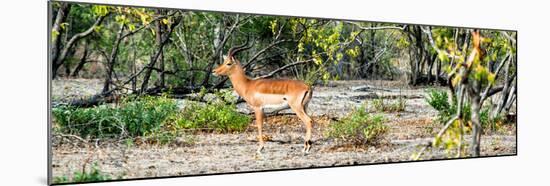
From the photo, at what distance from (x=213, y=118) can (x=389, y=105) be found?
187 centimetres

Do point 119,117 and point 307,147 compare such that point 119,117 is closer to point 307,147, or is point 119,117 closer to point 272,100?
point 272,100

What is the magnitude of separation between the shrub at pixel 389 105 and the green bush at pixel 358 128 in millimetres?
100

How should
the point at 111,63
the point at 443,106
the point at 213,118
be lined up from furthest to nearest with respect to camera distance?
the point at 443,106 < the point at 213,118 < the point at 111,63

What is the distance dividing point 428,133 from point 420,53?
0.84 meters

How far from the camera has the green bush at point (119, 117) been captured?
5527mm

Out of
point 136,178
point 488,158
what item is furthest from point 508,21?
point 136,178

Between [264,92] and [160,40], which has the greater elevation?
[160,40]

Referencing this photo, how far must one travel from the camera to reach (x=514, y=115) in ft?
24.8

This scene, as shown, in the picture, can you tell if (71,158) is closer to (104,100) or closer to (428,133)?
(104,100)

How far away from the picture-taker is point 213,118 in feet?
20.0

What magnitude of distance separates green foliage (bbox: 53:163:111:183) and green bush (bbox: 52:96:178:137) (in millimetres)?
298

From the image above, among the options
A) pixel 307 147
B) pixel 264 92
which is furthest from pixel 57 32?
Result: pixel 307 147

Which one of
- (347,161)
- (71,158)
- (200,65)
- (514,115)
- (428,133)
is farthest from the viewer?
(514,115)

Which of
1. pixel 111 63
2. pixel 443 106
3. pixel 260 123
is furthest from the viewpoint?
pixel 443 106
